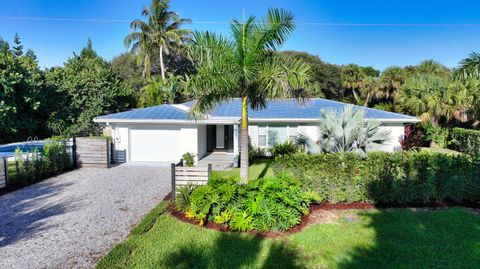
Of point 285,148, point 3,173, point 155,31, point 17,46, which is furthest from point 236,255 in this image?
point 17,46

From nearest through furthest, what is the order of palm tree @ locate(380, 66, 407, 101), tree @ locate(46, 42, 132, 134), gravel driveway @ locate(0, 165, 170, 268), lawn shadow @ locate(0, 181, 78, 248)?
gravel driveway @ locate(0, 165, 170, 268), lawn shadow @ locate(0, 181, 78, 248), tree @ locate(46, 42, 132, 134), palm tree @ locate(380, 66, 407, 101)

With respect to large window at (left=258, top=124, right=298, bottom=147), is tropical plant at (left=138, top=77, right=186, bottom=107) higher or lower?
higher

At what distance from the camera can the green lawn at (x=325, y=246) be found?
5.32m

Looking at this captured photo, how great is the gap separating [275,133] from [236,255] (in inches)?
519

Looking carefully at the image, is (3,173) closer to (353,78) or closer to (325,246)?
(325,246)

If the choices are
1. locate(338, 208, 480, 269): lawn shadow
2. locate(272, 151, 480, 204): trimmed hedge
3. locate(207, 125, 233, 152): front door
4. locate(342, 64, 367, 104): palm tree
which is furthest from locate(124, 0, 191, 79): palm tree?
locate(338, 208, 480, 269): lawn shadow

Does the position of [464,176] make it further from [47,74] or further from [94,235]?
[47,74]

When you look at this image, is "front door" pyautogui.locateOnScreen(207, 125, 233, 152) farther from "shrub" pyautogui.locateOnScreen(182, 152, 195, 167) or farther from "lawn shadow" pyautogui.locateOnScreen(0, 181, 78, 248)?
"lawn shadow" pyautogui.locateOnScreen(0, 181, 78, 248)

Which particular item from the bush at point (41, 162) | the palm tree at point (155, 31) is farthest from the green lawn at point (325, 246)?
the palm tree at point (155, 31)

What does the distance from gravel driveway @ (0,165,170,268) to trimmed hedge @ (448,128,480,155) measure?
800 inches

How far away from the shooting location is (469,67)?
13789 mm

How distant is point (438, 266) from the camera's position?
202 inches

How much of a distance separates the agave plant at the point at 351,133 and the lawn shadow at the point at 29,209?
9080 mm

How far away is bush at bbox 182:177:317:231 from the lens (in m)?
6.73
